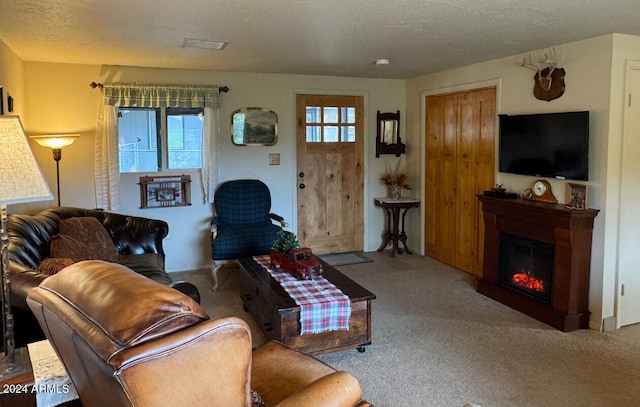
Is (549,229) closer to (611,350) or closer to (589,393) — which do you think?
(611,350)

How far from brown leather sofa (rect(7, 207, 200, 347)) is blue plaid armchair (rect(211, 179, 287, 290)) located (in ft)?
2.26

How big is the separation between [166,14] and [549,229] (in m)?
3.18

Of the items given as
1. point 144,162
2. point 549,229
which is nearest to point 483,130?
point 549,229

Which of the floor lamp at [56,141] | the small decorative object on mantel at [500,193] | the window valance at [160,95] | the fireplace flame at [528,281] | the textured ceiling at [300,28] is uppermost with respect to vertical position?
the textured ceiling at [300,28]

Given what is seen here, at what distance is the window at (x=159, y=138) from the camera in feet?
16.5

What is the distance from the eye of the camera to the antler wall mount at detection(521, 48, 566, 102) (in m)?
3.83

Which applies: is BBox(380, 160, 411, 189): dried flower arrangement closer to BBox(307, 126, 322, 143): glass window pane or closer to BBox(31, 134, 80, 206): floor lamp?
BBox(307, 126, 322, 143): glass window pane

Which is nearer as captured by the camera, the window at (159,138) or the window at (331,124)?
the window at (159,138)

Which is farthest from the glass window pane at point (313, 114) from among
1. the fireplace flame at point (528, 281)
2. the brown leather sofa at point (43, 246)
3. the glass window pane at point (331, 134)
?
the fireplace flame at point (528, 281)

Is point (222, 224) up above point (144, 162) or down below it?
below

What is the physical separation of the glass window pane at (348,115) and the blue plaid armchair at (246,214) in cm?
134

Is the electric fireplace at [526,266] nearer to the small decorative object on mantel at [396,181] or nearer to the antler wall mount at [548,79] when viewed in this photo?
the antler wall mount at [548,79]

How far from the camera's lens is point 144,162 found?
201 inches

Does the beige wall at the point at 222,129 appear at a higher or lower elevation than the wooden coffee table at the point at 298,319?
higher
